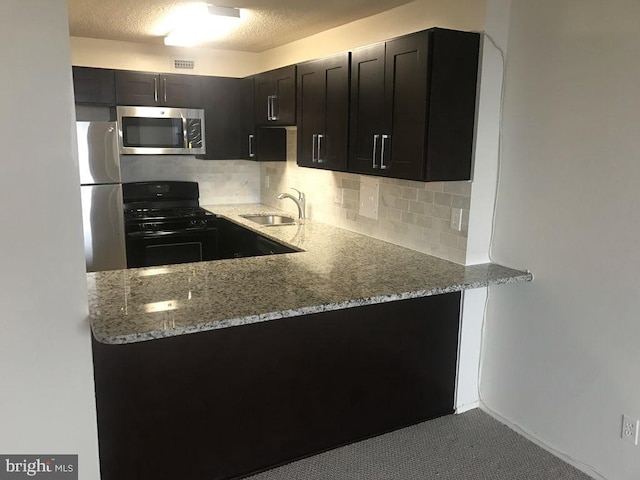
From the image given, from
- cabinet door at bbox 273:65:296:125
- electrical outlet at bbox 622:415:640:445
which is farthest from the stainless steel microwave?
electrical outlet at bbox 622:415:640:445

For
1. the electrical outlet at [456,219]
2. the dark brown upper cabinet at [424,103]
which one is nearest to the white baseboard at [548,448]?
the electrical outlet at [456,219]

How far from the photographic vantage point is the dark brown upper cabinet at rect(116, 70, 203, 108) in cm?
420

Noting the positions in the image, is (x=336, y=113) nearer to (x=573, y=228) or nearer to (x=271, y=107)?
(x=271, y=107)

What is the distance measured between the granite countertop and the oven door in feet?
4.83

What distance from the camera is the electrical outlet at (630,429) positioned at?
7.18 ft

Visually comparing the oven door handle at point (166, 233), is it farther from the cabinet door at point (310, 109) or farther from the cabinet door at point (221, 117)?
the cabinet door at point (310, 109)

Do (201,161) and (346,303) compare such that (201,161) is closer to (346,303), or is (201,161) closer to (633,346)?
(346,303)

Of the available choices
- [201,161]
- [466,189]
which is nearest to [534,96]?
[466,189]

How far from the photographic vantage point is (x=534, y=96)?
2543 mm

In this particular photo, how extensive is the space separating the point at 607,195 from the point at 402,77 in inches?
44.2

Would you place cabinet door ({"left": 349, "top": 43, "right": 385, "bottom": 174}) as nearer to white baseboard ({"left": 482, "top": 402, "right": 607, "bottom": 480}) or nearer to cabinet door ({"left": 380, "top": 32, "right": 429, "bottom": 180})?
cabinet door ({"left": 380, "top": 32, "right": 429, "bottom": 180})

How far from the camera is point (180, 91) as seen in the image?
14.4 ft

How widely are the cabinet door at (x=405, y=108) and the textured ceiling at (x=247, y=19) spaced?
1.90ft

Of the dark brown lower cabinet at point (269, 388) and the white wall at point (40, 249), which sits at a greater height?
the white wall at point (40, 249)
